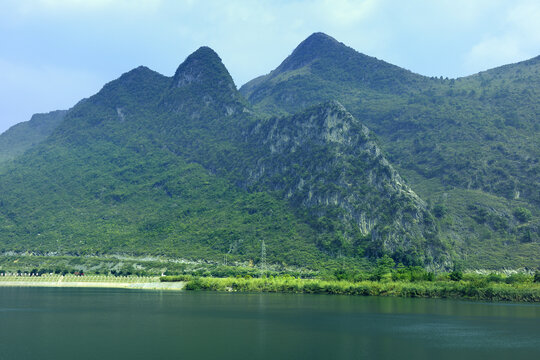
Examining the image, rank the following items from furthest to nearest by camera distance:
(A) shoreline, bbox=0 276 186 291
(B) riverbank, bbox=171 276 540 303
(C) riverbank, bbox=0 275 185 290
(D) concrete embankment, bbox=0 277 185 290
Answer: (C) riverbank, bbox=0 275 185 290 < (D) concrete embankment, bbox=0 277 185 290 < (A) shoreline, bbox=0 276 186 291 < (B) riverbank, bbox=171 276 540 303

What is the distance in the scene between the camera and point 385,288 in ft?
428

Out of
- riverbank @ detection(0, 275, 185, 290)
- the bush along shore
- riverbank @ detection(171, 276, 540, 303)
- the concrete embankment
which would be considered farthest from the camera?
riverbank @ detection(0, 275, 185, 290)

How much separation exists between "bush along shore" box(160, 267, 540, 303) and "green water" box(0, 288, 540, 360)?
15.8 meters

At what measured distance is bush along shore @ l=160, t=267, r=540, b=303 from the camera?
388 ft

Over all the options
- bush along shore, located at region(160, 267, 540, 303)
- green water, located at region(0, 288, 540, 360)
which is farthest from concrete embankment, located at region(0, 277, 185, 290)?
green water, located at region(0, 288, 540, 360)

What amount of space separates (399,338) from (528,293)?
6591 centimetres

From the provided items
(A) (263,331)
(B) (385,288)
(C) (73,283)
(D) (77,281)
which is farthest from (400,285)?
(C) (73,283)

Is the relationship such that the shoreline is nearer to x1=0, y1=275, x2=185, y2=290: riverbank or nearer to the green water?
x1=0, y1=275, x2=185, y2=290: riverbank

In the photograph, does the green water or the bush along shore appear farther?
the bush along shore

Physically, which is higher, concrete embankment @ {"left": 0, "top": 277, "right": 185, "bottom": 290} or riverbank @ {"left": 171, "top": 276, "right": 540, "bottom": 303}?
riverbank @ {"left": 171, "top": 276, "right": 540, "bottom": 303}

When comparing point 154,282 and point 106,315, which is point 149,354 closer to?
point 106,315

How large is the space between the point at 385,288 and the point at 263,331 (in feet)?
231

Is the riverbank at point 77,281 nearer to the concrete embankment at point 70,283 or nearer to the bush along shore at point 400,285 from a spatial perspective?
the concrete embankment at point 70,283

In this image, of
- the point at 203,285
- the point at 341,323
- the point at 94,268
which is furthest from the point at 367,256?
the point at 341,323
